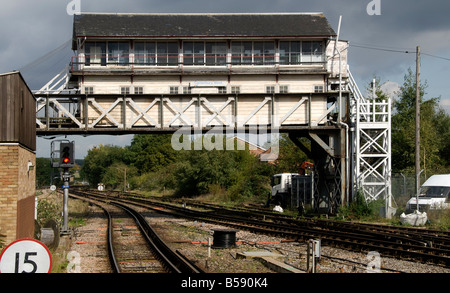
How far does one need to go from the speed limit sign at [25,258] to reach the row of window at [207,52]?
65.4ft

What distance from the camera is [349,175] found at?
25.0 meters

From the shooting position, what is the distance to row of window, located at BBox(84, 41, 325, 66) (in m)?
26.2

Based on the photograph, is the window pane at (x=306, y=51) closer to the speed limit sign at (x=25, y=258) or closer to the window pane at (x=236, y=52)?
the window pane at (x=236, y=52)

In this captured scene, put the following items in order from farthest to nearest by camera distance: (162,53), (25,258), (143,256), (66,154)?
(162,53) < (66,154) < (143,256) < (25,258)

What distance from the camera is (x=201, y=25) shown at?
2720 cm

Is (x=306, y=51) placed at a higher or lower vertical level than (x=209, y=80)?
higher

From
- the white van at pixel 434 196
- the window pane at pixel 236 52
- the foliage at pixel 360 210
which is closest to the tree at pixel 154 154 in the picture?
the window pane at pixel 236 52

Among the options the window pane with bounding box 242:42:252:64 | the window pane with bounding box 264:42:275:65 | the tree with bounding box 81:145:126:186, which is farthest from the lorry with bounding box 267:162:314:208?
the tree with bounding box 81:145:126:186

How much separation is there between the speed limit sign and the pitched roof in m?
20.3

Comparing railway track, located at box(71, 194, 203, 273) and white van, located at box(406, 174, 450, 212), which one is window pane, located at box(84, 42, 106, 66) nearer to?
railway track, located at box(71, 194, 203, 273)

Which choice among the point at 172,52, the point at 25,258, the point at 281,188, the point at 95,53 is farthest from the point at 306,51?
the point at 25,258

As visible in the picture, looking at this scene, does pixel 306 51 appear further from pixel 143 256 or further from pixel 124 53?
pixel 143 256

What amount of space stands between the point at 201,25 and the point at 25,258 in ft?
71.6
